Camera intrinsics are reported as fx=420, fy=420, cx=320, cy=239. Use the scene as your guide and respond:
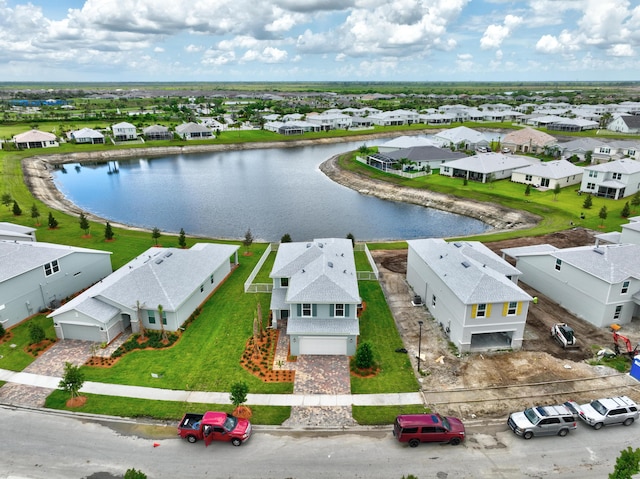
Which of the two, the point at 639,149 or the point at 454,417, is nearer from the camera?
the point at 454,417

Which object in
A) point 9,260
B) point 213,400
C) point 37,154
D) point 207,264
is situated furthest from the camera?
point 37,154

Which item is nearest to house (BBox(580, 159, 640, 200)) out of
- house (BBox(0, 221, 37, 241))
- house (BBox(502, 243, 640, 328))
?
house (BBox(502, 243, 640, 328))

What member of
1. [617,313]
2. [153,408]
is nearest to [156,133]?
[153,408]

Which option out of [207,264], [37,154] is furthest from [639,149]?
[37,154]

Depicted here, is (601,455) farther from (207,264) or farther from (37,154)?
(37,154)

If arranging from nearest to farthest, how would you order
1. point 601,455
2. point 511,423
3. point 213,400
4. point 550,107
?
1. point 601,455
2. point 511,423
3. point 213,400
4. point 550,107
